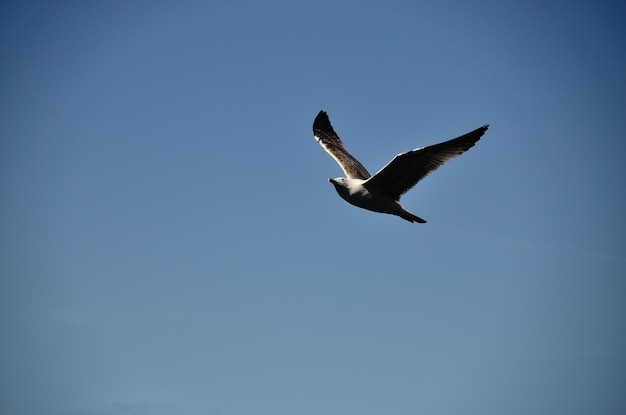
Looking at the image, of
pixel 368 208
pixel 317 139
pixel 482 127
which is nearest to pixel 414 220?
pixel 368 208

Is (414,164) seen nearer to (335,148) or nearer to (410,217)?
(410,217)

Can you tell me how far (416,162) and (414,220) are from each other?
2.05 meters

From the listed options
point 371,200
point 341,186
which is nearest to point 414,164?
point 371,200

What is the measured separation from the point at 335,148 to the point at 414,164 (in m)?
8.28

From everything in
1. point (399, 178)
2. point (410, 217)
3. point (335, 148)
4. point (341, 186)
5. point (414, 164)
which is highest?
point (335, 148)

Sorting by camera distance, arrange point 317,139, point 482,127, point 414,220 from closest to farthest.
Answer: point 482,127
point 414,220
point 317,139

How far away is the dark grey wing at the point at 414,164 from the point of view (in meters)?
16.7

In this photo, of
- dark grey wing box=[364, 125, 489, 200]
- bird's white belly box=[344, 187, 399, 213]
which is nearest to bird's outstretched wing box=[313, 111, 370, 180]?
bird's white belly box=[344, 187, 399, 213]

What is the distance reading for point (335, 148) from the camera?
25312mm

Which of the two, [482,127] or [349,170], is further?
[349,170]

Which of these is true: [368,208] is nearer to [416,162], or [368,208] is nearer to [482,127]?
[416,162]

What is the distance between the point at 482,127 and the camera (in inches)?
652

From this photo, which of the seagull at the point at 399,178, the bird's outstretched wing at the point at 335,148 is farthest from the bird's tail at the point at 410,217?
the bird's outstretched wing at the point at 335,148

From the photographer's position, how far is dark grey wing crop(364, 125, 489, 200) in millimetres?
16672
